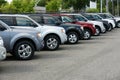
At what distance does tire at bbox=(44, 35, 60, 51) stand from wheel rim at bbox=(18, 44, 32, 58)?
361 centimetres

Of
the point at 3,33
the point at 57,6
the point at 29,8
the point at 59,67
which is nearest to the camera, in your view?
the point at 59,67

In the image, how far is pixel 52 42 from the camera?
54.2 feet

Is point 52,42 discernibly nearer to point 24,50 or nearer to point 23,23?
point 23,23

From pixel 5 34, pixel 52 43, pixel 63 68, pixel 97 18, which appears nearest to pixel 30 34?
pixel 5 34

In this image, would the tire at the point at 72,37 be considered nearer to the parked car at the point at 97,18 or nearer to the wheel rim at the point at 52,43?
the wheel rim at the point at 52,43

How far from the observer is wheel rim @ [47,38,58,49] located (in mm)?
16406

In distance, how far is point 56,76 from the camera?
941cm

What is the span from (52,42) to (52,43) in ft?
0.21

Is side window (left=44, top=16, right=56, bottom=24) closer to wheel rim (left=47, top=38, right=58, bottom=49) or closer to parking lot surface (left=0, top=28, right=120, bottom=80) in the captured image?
wheel rim (left=47, top=38, right=58, bottom=49)

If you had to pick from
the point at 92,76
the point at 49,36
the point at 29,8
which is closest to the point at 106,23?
the point at 29,8

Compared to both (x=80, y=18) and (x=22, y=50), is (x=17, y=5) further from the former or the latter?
(x=22, y=50)

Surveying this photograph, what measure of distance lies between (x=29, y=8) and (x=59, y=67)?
2898 centimetres

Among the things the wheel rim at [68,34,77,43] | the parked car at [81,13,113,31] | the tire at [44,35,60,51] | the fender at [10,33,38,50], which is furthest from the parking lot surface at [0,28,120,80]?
the parked car at [81,13,113,31]

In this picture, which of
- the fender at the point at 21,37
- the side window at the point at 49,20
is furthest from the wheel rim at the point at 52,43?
the fender at the point at 21,37
